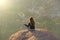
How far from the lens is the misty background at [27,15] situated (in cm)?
322

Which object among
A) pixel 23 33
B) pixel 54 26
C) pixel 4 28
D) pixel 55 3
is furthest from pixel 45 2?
pixel 23 33

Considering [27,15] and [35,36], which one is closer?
[35,36]

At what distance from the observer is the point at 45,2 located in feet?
10.7

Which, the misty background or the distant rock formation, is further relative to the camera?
the misty background

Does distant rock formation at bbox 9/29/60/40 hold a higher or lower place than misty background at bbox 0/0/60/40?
lower

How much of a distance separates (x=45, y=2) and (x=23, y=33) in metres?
1.66

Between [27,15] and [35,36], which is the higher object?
[27,15]

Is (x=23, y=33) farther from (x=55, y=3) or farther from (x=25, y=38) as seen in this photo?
(x=55, y=3)

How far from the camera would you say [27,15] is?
10.7 ft

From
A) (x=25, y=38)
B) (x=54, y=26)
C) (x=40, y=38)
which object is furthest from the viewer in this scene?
(x=54, y=26)

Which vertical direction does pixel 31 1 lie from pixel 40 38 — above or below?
above

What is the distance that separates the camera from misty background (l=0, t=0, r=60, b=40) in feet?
10.6

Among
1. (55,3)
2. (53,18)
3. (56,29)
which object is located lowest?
(56,29)

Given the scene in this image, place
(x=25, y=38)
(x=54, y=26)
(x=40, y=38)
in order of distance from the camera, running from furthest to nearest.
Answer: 1. (x=54, y=26)
2. (x=25, y=38)
3. (x=40, y=38)
